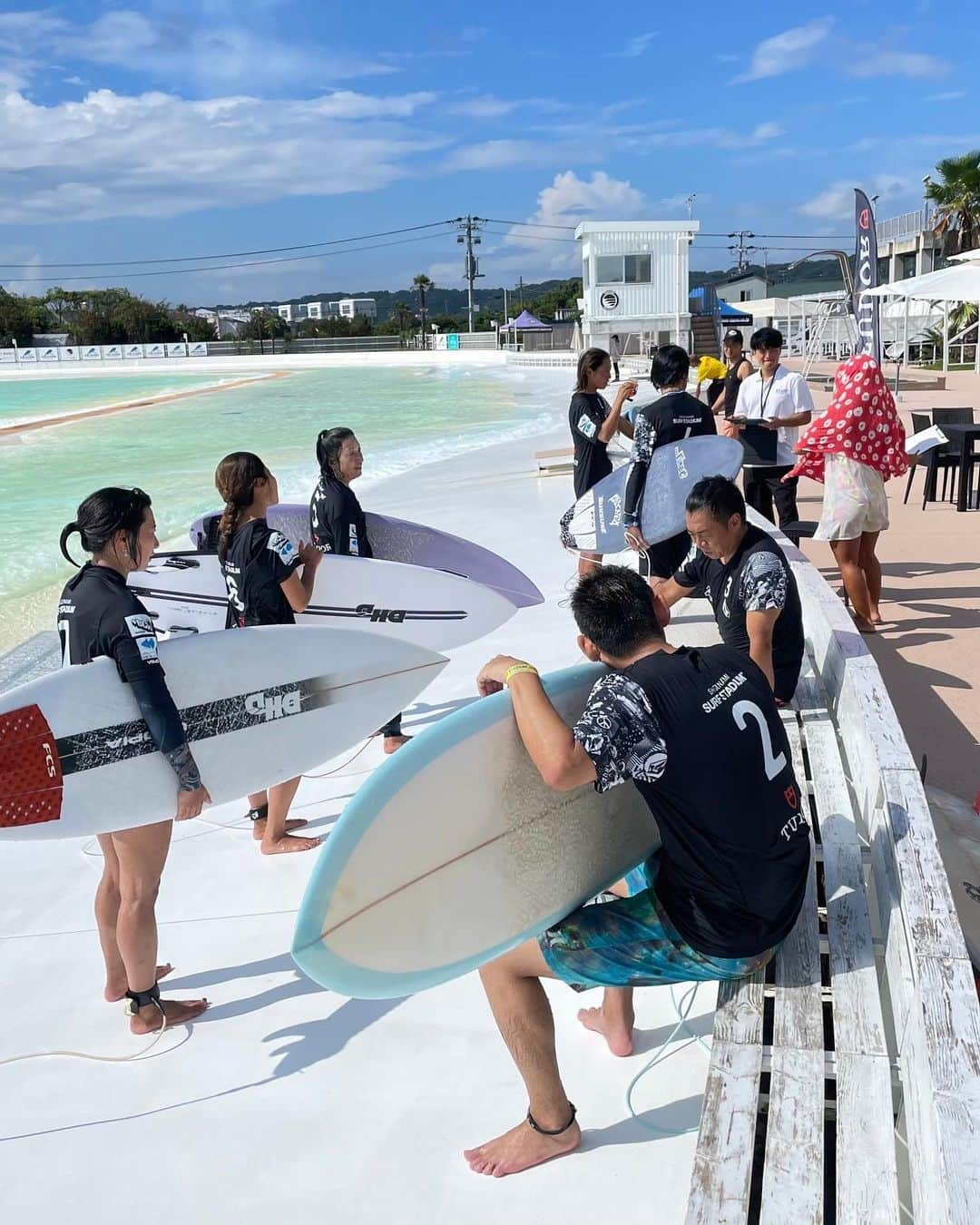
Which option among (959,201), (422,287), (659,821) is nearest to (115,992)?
(659,821)

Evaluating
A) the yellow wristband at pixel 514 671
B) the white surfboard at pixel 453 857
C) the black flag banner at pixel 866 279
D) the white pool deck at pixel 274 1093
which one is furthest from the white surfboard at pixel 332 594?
the black flag banner at pixel 866 279

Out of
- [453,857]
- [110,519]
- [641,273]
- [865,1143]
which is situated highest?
[641,273]

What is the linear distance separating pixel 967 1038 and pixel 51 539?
486 inches

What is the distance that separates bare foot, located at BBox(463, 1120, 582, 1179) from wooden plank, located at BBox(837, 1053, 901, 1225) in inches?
26.8

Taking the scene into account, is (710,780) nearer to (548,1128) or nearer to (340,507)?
(548,1128)

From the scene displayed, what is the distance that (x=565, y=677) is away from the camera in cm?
275

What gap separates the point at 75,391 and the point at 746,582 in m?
46.2

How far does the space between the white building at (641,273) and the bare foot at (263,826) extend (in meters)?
30.2

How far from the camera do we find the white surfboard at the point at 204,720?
10.3ft

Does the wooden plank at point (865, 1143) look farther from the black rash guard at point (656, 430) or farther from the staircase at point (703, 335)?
the staircase at point (703, 335)

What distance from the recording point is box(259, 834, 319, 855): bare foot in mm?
3980

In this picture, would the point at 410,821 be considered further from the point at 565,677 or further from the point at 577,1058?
the point at 577,1058

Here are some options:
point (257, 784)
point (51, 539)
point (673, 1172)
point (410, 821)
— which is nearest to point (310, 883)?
point (410, 821)

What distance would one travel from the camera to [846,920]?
2.56 m
